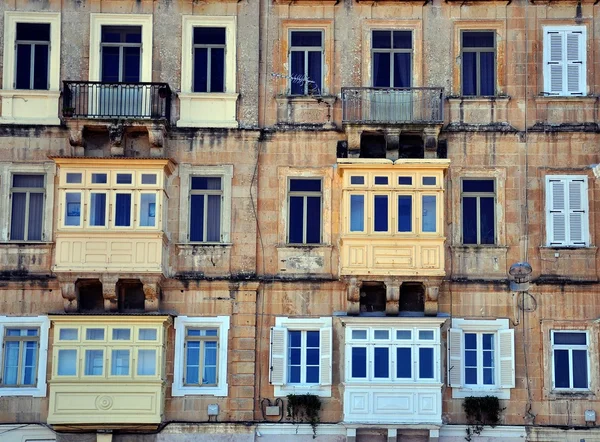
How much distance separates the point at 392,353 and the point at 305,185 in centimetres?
507

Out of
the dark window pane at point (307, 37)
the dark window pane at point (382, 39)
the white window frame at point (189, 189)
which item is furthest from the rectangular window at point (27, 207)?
the dark window pane at point (382, 39)

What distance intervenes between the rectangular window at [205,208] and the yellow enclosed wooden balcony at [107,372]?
2586mm

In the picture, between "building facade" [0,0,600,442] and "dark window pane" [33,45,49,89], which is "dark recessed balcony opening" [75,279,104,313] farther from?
"dark window pane" [33,45,49,89]

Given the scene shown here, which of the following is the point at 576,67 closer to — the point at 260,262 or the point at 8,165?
the point at 260,262

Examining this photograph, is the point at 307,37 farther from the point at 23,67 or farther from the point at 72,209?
the point at 72,209

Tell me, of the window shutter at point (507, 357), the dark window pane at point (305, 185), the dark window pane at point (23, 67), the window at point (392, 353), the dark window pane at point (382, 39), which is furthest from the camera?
the dark window pane at point (382, 39)

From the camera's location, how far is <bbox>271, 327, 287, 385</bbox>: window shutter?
127 feet

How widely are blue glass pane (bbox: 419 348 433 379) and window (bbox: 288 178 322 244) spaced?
4049mm

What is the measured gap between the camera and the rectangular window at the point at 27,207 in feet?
129

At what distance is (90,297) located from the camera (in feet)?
128

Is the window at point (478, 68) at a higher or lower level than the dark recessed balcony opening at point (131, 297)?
higher

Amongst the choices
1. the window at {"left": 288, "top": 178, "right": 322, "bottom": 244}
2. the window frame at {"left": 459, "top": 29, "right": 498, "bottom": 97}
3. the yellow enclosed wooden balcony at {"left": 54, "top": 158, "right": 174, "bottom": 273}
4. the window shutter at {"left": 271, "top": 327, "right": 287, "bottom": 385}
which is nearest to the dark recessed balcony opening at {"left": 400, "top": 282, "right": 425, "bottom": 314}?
the window at {"left": 288, "top": 178, "right": 322, "bottom": 244}

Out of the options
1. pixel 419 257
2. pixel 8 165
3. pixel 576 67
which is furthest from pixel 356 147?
pixel 8 165

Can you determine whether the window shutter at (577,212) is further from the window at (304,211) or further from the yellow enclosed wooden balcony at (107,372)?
the yellow enclosed wooden balcony at (107,372)
